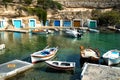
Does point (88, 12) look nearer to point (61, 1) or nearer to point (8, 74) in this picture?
point (61, 1)

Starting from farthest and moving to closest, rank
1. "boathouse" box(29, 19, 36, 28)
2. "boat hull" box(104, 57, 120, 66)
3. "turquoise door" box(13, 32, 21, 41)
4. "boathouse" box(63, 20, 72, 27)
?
"boathouse" box(63, 20, 72, 27)
"boathouse" box(29, 19, 36, 28)
"turquoise door" box(13, 32, 21, 41)
"boat hull" box(104, 57, 120, 66)

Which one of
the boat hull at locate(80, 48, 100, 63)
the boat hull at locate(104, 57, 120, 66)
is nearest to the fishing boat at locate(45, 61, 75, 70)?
the boat hull at locate(80, 48, 100, 63)

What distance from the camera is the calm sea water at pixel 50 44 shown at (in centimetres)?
2836

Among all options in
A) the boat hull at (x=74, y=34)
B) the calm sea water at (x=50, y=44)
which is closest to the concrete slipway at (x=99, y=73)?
the calm sea water at (x=50, y=44)

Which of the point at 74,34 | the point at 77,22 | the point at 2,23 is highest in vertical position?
the point at 2,23

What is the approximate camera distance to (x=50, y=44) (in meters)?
Answer: 44.8

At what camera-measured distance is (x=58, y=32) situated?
2318 inches

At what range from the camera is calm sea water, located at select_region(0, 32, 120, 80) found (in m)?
28.4

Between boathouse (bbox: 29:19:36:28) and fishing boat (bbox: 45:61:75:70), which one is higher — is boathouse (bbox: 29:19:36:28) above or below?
above

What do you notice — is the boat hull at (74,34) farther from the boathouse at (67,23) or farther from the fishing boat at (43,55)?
the fishing boat at (43,55)

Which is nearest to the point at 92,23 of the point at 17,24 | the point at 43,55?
the point at 17,24

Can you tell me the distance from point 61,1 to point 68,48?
32465 mm

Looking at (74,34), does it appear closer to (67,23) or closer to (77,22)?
(67,23)

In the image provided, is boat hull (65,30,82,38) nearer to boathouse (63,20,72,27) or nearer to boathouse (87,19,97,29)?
boathouse (63,20,72,27)
